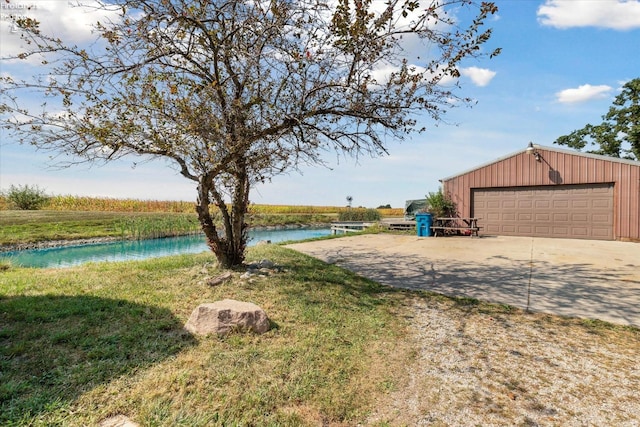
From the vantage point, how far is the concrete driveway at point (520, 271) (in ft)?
15.0

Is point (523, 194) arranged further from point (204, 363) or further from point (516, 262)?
point (204, 363)

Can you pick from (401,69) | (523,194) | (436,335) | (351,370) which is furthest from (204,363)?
(523,194)

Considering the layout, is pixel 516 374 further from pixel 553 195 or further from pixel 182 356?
pixel 553 195

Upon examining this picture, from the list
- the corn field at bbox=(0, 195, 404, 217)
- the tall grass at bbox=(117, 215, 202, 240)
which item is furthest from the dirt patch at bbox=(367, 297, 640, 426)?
the corn field at bbox=(0, 195, 404, 217)

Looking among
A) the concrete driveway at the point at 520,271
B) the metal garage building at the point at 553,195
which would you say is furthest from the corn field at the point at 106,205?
the concrete driveway at the point at 520,271

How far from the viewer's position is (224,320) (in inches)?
125

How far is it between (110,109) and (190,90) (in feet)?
3.57

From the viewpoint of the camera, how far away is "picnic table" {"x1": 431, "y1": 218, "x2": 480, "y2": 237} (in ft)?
42.9

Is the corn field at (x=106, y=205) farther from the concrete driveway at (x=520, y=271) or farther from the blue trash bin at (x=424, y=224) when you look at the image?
the concrete driveway at (x=520, y=271)

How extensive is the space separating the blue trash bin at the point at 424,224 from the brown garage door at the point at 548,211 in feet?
7.52

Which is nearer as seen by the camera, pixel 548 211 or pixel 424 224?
pixel 548 211

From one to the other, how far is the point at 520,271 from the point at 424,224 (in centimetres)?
688

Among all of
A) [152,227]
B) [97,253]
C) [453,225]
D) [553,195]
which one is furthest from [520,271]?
[152,227]

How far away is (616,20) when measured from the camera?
793 cm
